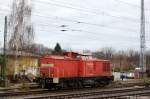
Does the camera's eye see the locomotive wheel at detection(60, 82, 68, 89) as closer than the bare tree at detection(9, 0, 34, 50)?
Yes

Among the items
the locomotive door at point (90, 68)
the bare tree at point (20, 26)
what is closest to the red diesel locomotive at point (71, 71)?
the locomotive door at point (90, 68)

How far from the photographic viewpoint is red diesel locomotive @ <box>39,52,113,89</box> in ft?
101

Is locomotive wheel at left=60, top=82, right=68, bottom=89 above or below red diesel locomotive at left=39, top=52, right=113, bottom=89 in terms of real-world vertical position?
below

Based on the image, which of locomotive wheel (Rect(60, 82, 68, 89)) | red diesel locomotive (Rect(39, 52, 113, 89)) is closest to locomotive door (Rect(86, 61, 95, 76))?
red diesel locomotive (Rect(39, 52, 113, 89))

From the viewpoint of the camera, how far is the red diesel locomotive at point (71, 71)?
30.8m

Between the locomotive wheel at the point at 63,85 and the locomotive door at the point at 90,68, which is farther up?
the locomotive door at the point at 90,68

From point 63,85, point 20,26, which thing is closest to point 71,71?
point 63,85

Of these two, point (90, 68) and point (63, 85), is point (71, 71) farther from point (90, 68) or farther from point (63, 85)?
point (90, 68)

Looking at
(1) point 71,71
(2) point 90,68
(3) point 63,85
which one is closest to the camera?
(3) point 63,85

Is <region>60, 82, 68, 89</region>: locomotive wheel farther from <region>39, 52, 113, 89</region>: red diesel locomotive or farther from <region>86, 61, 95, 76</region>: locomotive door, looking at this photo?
<region>86, 61, 95, 76</region>: locomotive door

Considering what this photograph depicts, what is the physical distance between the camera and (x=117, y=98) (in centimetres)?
2231

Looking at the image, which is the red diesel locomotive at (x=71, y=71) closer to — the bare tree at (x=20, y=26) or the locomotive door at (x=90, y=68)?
the locomotive door at (x=90, y=68)

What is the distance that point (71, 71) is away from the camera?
32.5 meters

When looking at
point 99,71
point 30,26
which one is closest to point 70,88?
point 99,71
